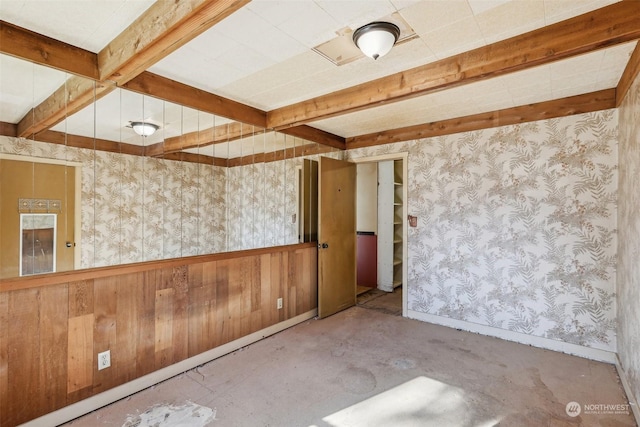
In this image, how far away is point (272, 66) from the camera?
7.43ft

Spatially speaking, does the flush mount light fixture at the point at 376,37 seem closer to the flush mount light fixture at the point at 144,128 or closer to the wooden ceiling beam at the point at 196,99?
the wooden ceiling beam at the point at 196,99

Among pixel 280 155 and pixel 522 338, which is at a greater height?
pixel 280 155

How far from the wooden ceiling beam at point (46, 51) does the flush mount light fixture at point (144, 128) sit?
1.80ft

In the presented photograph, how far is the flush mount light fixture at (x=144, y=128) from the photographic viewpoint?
2.62 m

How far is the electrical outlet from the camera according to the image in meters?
2.13

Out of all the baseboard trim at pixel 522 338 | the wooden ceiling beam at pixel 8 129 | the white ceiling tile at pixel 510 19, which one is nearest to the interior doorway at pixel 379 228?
the baseboard trim at pixel 522 338

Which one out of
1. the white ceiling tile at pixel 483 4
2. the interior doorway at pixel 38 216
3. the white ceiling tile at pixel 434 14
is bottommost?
the interior doorway at pixel 38 216

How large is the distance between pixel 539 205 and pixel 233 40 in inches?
124

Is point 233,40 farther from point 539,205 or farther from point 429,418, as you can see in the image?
point 539,205

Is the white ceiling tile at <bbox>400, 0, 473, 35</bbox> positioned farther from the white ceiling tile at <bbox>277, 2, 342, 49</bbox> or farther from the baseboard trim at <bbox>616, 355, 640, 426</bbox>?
the baseboard trim at <bbox>616, 355, 640, 426</bbox>

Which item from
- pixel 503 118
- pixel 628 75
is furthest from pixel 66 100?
pixel 628 75

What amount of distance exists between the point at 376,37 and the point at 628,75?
79.7 inches

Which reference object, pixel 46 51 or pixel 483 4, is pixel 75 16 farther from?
pixel 483 4

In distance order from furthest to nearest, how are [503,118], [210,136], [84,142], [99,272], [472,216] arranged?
1. [472,216]
2. [503,118]
3. [210,136]
4. [84,142]
5. [99,272]
